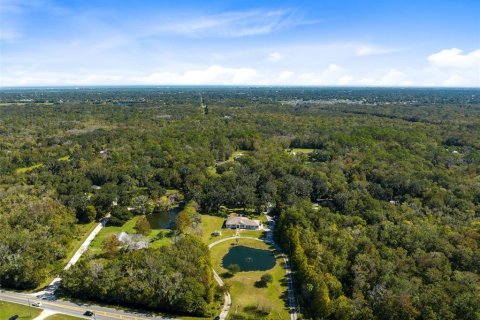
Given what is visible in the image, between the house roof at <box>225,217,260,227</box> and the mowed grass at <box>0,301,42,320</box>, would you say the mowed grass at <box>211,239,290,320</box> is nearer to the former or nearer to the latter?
the house roof at <box>225,217,260,227</box>

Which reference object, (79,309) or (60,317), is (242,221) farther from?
(60,317)

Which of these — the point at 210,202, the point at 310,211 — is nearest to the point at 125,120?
the point at 210,202

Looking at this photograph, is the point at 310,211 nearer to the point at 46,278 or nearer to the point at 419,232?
the point at 419,232

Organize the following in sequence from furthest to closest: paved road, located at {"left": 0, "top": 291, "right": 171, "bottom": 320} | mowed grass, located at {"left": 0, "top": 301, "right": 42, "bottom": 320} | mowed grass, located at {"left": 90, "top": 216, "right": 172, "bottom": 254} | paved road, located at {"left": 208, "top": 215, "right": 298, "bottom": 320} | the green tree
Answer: the green tree
mowed grass, located at {"left": 90, "top": 216, "right": 172, "bottom": 254}
paved road, located at {"left": 208, "top": 215, "right": 298, "bottom": 320}
paved road, located at {"left": 0, "top": 291, "right": 171, "bottom": 320}
mowed grass, located at {"left": 0, "top": 301, "right": 42, "bottom": 320}

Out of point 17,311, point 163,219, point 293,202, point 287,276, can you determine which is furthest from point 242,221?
point 17,311

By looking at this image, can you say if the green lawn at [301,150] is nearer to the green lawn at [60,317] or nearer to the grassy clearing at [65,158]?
the grassy clearing at [65,158]

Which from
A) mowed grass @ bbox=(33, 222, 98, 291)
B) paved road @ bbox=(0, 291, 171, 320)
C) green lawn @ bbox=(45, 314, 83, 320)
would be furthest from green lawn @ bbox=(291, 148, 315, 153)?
green lawn @ bbox=(45, 314, 83, 320)
